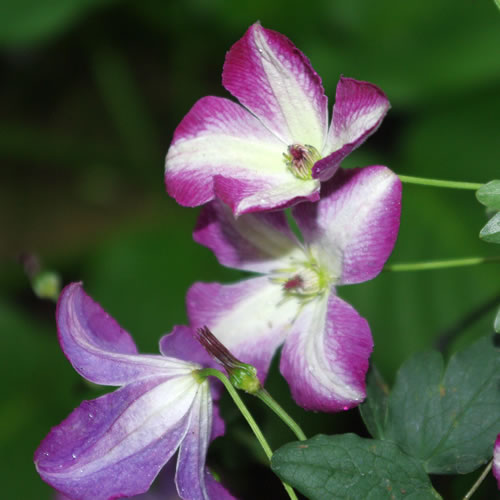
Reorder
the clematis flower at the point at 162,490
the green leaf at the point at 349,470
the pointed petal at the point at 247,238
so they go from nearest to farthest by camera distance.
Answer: the green leaf at the point at 349,470 → the pointed petal at the point at 247,238 → the clematis flower at the point at 162,490

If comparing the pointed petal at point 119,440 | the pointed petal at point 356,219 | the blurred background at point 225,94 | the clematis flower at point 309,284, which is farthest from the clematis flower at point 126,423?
the blurred background at point 225,94

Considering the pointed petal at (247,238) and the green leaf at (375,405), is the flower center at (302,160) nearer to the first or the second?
the pointed petal at (247,238)

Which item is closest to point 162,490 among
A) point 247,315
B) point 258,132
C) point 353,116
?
point 247,315

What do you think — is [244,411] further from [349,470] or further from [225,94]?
[225,94]

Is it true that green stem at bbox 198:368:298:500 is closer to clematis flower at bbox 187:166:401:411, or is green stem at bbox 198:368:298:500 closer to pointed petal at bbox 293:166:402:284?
clematis flower at bbox 187:166:401:411

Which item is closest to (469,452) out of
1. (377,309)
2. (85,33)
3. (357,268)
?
(357,268)

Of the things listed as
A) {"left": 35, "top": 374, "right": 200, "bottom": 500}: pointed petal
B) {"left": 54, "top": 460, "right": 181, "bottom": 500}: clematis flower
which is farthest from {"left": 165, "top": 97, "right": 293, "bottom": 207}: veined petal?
{"left": 54, "top": 460, "right": 181, "bottom": 500}: clematis flower
